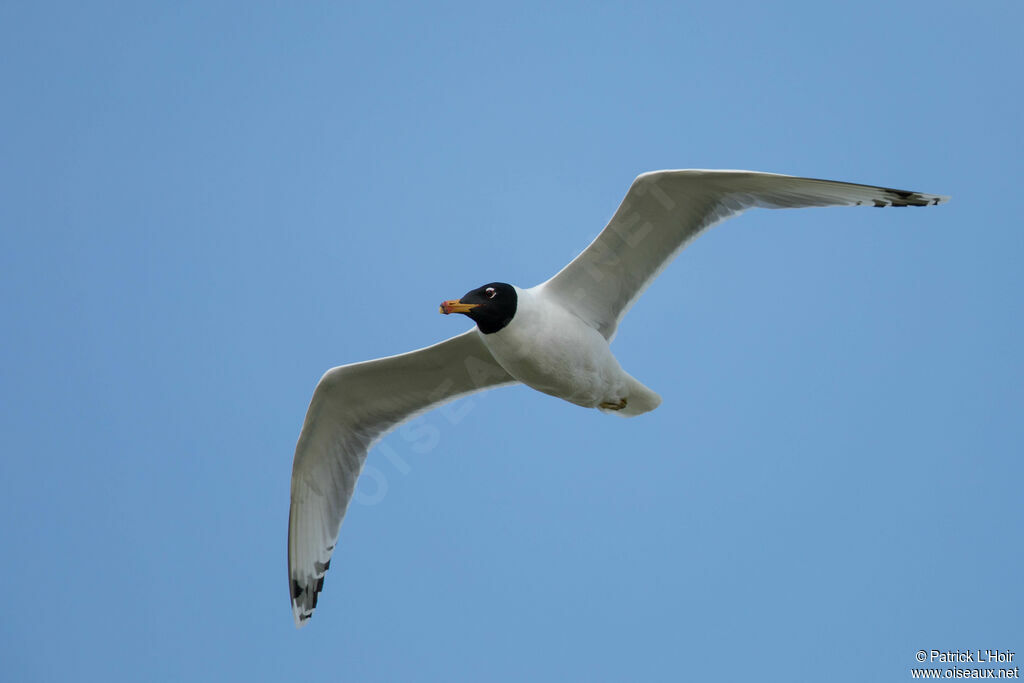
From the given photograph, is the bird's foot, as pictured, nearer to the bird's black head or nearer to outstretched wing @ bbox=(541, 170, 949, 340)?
outstretched wing @ bbox=(541, 170, 949, 340)

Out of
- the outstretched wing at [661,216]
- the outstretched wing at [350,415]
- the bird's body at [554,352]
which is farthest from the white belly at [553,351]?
the outstretched wing at [350,415]

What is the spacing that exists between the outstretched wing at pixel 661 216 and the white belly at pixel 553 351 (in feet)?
0.84

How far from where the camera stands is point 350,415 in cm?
804

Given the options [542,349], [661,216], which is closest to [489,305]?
[542,349]

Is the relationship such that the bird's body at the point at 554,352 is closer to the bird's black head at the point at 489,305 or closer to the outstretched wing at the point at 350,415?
the bird's black head at the point at 489,305

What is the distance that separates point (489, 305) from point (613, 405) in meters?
1.34

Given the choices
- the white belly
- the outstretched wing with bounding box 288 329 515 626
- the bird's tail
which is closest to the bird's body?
the white belly

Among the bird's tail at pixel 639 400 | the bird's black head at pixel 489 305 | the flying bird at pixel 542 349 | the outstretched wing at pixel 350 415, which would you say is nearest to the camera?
the bird's black head at pixel 489 305

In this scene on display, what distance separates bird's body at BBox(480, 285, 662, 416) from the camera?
7.06 metres

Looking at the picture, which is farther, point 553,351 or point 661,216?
point 661,216

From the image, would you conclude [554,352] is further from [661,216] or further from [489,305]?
[661,216]

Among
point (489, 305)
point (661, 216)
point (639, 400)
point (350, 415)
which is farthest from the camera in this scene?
point (350, 415)

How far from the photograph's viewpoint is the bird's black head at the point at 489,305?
694 cm

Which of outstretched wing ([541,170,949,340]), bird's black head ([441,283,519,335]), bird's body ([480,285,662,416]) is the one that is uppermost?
outstretched wing ([541,170,949,340])
